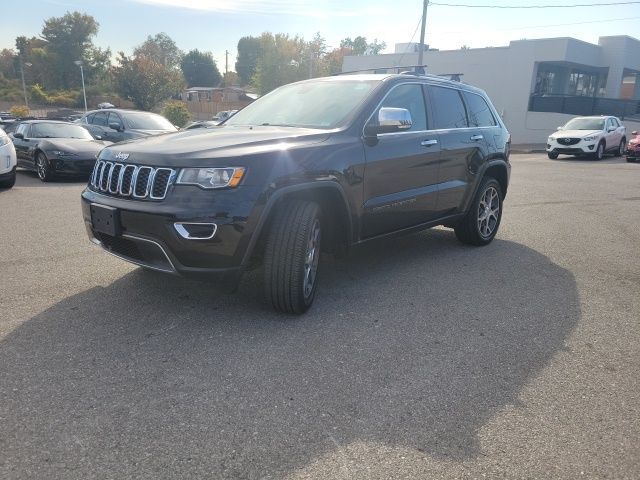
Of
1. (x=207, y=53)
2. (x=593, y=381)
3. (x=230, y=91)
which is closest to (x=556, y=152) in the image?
(x=593, y=381)

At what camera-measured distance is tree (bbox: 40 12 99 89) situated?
74188 millimetres

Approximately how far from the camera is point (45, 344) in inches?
133

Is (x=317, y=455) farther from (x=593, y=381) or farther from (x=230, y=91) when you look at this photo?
(x=230, y=91)

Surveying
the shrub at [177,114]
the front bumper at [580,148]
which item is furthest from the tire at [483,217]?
the shrub at [177,114]

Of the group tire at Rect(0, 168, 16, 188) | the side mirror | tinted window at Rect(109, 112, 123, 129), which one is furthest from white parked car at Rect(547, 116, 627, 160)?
the side mirror

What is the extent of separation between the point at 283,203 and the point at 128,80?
5437 cm

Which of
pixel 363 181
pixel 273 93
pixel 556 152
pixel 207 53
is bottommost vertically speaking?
pixel 556 152

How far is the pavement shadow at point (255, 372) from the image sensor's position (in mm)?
2434

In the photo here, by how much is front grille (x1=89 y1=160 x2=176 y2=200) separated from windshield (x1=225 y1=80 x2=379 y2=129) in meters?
1.37

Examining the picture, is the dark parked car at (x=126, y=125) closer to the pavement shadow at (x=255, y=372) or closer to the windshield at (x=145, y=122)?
the windshield at (x=145, y=122)

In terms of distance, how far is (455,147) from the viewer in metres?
5.41

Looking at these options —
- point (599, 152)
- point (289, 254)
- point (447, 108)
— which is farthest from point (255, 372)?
point (599, 152)

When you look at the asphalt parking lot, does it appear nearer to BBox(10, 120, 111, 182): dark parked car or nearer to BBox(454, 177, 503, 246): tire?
BBox(454, 177, 503, 246): tire

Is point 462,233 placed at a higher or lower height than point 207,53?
lower
